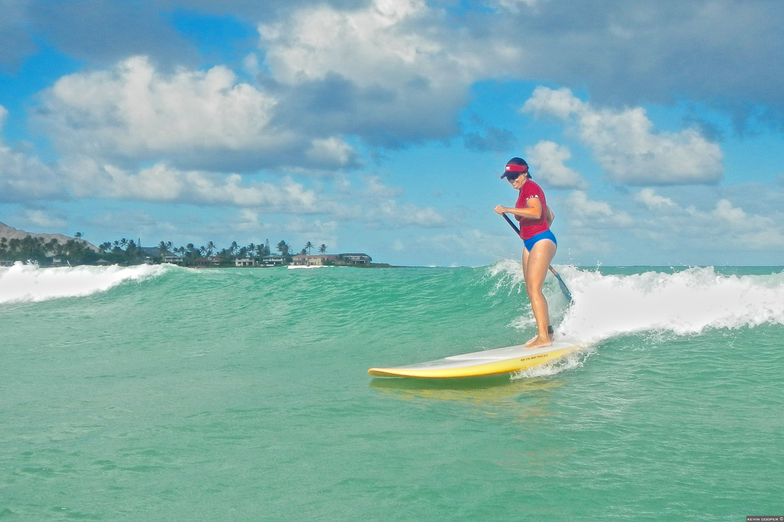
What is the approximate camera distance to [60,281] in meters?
19.4

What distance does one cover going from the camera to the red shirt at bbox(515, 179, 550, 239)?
274 inches

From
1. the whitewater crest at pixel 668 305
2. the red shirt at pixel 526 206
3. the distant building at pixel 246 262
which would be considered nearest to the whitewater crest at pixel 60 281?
the whitewater crest at pixel 668 305

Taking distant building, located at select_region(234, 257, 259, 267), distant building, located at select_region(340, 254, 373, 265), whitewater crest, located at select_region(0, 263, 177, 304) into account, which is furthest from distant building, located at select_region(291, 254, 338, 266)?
whitewater crest, located at select_region(0, 263, 177, 304)

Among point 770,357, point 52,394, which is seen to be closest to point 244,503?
point 52,394

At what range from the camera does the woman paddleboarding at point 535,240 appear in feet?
23.0

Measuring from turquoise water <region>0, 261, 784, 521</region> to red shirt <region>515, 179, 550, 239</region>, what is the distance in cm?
149

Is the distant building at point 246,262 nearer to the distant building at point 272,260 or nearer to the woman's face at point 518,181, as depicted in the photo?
the distant building at point 272,260

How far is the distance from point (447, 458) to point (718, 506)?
1522mm

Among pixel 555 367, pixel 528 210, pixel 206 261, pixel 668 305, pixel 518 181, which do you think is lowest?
pixel 555 367

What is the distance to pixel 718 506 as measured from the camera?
328cm

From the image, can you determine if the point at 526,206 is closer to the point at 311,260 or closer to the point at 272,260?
the point at 311,260

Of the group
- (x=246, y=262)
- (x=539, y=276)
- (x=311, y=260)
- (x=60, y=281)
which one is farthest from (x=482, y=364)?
(x=246, y=262)

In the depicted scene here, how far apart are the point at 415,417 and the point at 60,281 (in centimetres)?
1772

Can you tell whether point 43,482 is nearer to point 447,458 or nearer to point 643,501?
point 447,458
